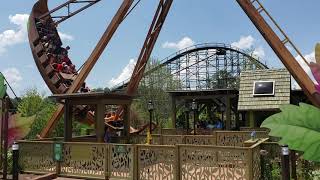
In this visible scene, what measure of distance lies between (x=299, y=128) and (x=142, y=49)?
54.5 feet

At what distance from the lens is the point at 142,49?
17.8 metres

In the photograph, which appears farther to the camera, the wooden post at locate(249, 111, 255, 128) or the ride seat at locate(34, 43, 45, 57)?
the wooden post at locate(249, 111, 255, 128)

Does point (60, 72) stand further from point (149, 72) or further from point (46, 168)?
point (149, 72)

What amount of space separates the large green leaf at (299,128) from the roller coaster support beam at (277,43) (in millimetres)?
11124

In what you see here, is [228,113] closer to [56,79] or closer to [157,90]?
[56,79]

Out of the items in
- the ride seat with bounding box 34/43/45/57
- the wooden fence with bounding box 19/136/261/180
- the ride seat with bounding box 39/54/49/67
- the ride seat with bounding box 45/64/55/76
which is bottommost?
the wooden fence with bounding box 19/136/261/180

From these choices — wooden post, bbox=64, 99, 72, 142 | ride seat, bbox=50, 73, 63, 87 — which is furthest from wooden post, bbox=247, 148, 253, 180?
ride seat, bbox=50, 73, 63, 87

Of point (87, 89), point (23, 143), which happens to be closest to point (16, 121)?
point (23, 143)

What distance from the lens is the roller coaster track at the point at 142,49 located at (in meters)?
12.8

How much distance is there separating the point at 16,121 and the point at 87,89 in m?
15.7

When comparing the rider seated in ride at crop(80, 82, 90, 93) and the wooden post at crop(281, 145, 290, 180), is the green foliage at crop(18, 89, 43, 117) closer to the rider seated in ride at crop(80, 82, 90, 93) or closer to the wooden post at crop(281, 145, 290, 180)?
the rider seated in ride at crop(80, 82, 90, 93)

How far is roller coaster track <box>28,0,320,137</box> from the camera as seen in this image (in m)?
12.8

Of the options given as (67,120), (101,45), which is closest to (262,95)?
(101,45)

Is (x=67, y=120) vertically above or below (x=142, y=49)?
below
